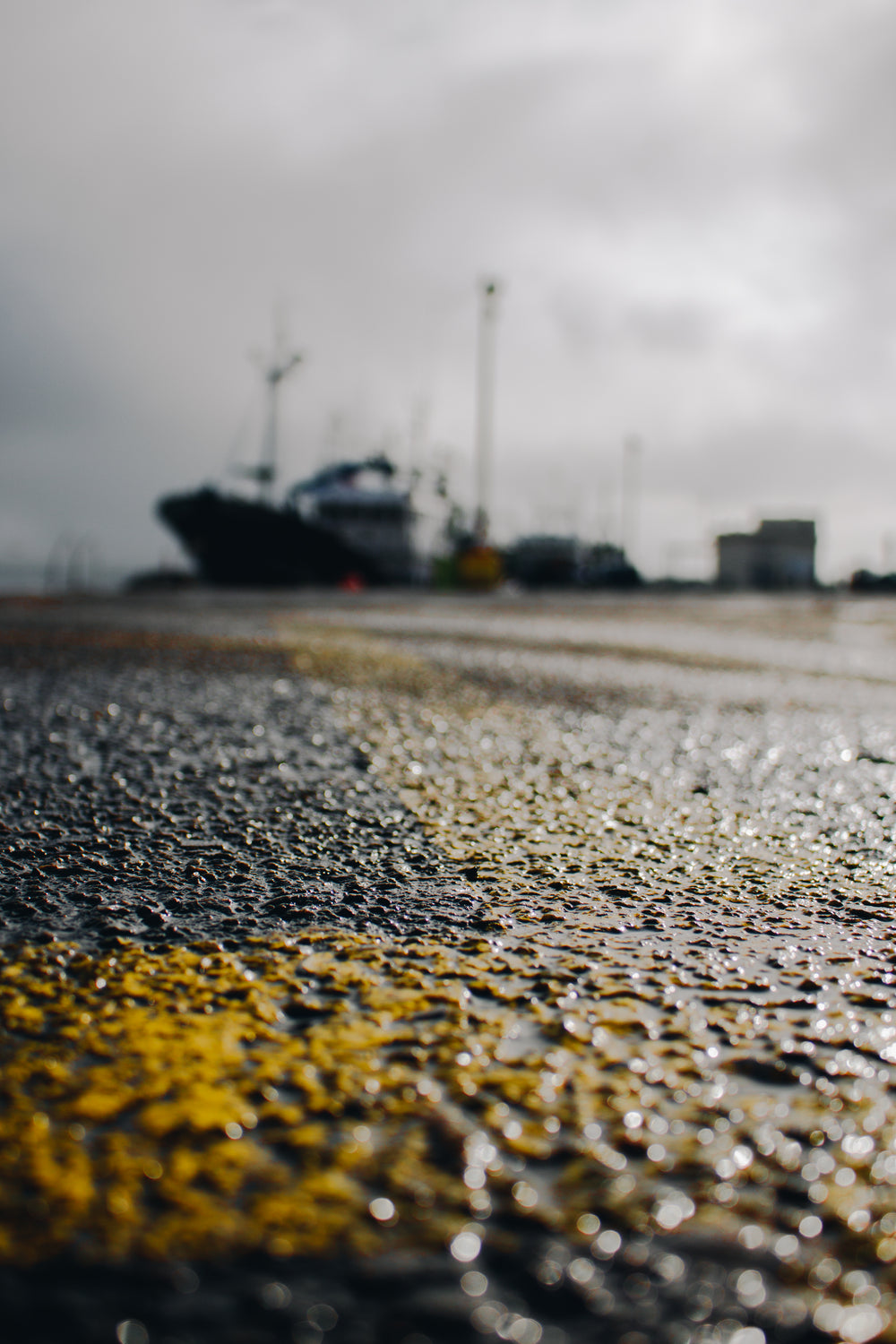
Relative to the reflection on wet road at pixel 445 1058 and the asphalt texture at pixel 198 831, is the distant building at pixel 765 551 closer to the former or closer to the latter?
the asphalt texture at pixel 198 831

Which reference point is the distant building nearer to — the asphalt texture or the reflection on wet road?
the asphalt texture

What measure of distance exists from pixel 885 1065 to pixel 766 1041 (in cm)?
8

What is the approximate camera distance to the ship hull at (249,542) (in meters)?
36.2

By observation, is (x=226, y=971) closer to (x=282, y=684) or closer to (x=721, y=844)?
(x=721, y=844)

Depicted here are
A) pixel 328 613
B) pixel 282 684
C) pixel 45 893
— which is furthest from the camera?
pixel 328 613

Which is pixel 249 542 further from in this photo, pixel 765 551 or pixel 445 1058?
pixel 765 551

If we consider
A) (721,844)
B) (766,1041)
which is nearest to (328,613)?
(721,844)

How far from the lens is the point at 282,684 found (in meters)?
3.36

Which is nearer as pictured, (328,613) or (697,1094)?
(697,1094)

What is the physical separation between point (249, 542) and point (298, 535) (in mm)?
2107

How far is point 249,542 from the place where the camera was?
36.4 metres

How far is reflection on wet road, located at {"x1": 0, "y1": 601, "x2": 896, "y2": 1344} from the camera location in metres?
0.48

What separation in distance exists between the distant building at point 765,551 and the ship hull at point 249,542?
5329 centimetres

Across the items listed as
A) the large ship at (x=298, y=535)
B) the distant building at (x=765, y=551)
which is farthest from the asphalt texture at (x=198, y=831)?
the distant building at (x=765, y=551)
